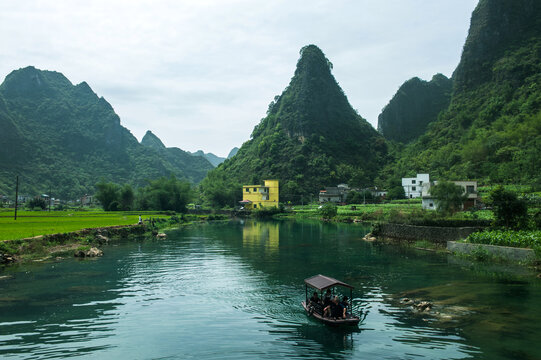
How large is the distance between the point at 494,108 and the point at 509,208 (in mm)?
102962

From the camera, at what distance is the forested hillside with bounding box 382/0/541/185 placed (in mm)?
92375

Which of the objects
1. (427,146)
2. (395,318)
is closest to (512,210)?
(395,318)

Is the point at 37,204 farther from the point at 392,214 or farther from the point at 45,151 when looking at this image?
the point at 392,214

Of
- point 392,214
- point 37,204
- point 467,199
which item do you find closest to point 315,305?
point 392,214

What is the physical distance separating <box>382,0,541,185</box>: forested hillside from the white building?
625 centimetres

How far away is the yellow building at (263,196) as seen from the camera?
4897 inches

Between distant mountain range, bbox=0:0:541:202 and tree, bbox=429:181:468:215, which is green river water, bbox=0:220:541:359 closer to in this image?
tree, bbox=429:181:468:215

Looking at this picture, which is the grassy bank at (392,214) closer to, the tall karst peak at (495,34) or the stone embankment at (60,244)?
the stone embankment at (60,244)

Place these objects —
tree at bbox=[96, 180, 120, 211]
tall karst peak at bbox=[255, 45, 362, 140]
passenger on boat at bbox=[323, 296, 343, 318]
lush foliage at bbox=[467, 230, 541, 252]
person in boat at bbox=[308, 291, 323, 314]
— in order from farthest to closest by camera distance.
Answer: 1. tall karst peak at bbox=[255, 45, 362, 140]
2. tree at bbox=[96, 180, 120, 211]
3. lush foliage at bbox=[467, 230, 541, 252]
4. person in boat at bbox=[308, 291, 323, 314]
5. passenger on boat at bbox=[323, 296, 343, 318]

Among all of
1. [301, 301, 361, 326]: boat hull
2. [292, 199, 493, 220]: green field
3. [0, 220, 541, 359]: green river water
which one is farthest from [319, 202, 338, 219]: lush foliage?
[301, 301, 361, 326]: boat hull

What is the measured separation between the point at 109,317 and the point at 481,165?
10295 cm

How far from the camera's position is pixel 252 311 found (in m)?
18.9

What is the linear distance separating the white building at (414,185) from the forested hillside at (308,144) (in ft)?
107

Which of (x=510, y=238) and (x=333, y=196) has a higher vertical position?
(x=333, y=196)
